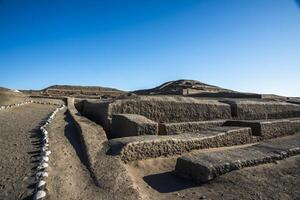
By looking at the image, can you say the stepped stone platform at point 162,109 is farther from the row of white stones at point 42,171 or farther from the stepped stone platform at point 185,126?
the row of white stones at point 42,171

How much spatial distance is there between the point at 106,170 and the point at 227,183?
6.39 ft

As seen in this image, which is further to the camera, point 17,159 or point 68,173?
point 17,159

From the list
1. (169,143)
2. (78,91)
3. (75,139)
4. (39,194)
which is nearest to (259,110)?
(169,143)

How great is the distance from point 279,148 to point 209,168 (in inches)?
93.5

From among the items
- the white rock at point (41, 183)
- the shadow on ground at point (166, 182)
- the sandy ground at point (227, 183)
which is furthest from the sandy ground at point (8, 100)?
the white rock at point (41, 183)

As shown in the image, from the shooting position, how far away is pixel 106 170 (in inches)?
177

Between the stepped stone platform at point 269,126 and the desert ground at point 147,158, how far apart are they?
0.10 ft

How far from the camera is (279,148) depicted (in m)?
6.15

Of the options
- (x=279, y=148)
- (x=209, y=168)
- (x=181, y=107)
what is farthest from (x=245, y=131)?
(x=209, y=168)

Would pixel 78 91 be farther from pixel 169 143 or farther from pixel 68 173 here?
pixel 68 173

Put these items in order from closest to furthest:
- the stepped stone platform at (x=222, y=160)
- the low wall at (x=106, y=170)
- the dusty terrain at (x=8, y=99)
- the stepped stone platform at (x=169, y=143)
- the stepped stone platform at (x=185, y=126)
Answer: the low wall at (x=106, y=170)
the stepped stone platform at (x=222, y=160)
the stepped stone platform at (x=169, y=143)
the stepped stone platform at (x=185, y=126)
the dusty terrain at (x=8, y=99)

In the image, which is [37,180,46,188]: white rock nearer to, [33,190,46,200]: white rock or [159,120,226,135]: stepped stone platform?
[33,190,46,200]: white rock

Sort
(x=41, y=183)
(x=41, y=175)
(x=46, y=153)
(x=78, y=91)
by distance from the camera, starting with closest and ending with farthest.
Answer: (x=41, y=183) → (x=41, y=175) → (x=46, y=153) → (x=78, y=91)

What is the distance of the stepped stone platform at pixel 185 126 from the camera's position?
698 cm
